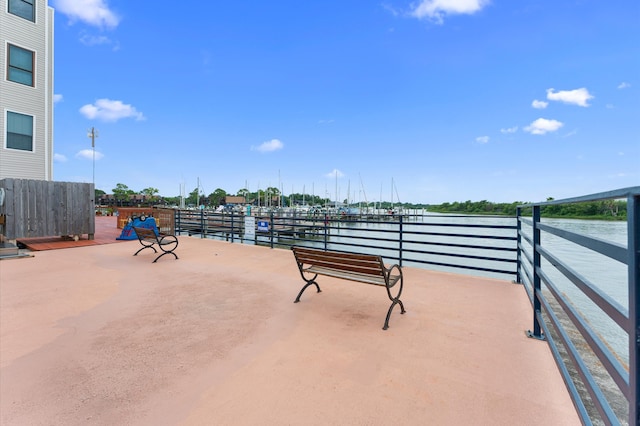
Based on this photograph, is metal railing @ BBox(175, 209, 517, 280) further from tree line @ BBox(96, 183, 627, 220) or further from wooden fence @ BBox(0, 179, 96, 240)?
wooden fence @ BBox(0, 179, 96, 240)

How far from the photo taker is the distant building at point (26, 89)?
1037cm

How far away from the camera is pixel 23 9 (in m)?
11.0

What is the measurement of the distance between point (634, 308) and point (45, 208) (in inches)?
453

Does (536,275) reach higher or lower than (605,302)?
lower

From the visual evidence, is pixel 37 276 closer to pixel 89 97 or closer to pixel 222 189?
pixel 89 97

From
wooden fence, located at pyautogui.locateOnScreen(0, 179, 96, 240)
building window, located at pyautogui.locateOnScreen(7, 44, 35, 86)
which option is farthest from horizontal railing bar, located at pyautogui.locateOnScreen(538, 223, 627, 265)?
building window, located at pyautogui.locateOnScreen(7, 44, 35, 86)

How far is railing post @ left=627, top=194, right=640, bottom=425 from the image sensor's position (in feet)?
3.08

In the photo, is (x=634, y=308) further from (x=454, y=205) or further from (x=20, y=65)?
(x=454, y=205)

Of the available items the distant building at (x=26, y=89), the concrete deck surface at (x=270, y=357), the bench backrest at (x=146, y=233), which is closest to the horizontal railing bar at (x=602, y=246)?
the concrete deck surface at (x=270, y=357)

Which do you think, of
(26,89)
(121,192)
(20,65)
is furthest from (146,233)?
(121,192)

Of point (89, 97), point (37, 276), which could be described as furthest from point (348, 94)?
point (37, 276)

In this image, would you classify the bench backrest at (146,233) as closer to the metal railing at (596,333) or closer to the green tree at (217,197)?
the metal railing at (596,333)

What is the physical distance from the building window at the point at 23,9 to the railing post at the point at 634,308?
17.7 m

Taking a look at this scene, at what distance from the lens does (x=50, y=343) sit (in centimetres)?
260
